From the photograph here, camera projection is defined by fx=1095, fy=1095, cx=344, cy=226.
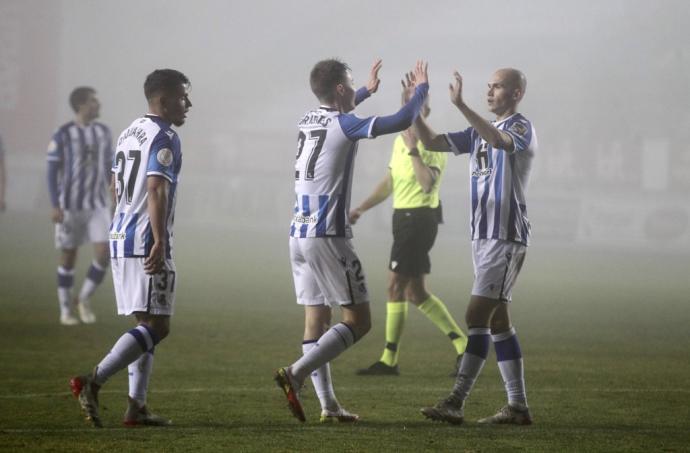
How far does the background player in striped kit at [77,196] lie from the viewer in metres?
11.6

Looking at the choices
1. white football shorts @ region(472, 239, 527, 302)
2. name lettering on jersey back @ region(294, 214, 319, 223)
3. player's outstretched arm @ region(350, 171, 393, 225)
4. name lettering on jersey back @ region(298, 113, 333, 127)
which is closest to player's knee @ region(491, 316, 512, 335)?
white football shorts @ region(472, 239, 527, 302)

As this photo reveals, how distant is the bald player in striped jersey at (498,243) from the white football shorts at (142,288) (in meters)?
1.63

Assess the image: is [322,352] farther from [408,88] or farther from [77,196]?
[77,196]

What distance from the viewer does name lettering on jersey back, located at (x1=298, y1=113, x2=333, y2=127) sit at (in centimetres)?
622

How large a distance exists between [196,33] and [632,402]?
32.0 meters

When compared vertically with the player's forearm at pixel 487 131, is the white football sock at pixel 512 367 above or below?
below

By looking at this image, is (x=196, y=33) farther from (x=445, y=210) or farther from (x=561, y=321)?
(x=561, y=321)

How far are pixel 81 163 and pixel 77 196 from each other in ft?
1.22

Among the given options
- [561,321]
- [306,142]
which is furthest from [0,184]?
[306,142]

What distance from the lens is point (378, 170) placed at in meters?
36.9

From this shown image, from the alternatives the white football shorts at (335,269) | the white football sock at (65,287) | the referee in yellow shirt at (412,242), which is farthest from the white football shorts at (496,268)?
the white football sock at (65,287)

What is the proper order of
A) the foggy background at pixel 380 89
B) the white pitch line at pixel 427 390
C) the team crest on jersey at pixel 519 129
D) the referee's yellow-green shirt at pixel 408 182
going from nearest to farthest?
1. the team crest on jersey at pixel 519 129
2. the white pitch line at pixel 427 390
3. the referee's yellow-green shirt at pixel 408 182
4. the foggy background at pixel 380 89

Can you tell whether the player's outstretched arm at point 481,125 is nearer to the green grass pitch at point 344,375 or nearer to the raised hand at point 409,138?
the green grass pitch at point 344,375

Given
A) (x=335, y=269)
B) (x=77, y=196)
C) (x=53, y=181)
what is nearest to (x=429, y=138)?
(x=335, y=269)
